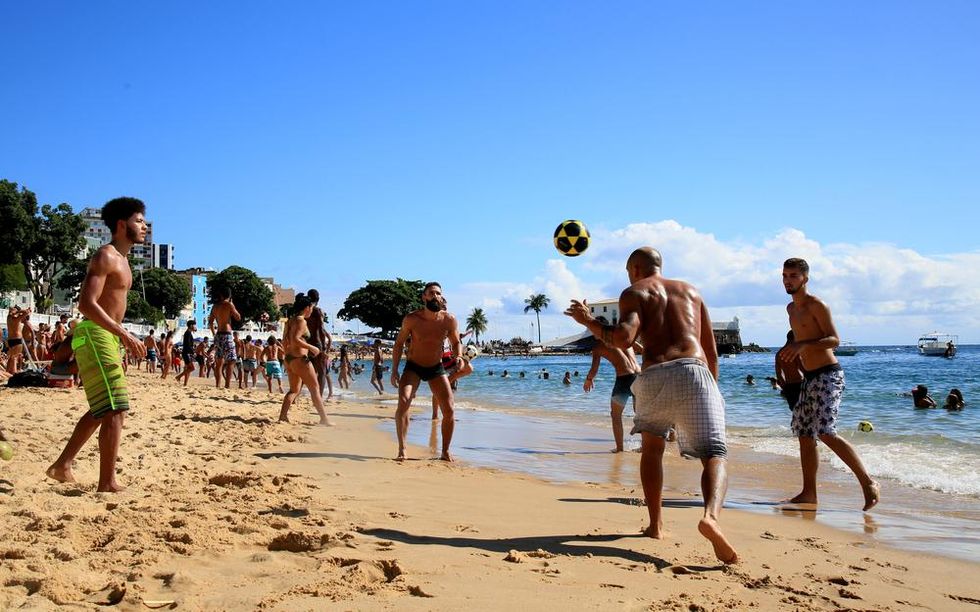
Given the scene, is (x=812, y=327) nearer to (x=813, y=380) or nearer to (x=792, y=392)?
(x=813, y=380)

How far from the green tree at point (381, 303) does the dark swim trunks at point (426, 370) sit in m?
86.9

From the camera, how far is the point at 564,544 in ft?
12.3

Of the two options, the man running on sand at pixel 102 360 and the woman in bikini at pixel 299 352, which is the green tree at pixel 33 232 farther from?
the man running on sand at pixel 102 360

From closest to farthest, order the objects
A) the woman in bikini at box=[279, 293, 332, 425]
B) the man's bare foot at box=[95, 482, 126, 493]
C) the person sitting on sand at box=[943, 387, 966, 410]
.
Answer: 1. the man's bare foot at box=[95, 482, 126, 493]
2. the woman in bikini at box=[279, 293, 332, 425]
3. the person sitting on sand at box=[943, 387, 966, 410]

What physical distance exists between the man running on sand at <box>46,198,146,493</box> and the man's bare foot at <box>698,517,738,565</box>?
3.20 meters

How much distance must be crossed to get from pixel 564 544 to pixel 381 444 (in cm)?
504

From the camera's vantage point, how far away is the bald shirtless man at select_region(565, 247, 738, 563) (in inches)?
143

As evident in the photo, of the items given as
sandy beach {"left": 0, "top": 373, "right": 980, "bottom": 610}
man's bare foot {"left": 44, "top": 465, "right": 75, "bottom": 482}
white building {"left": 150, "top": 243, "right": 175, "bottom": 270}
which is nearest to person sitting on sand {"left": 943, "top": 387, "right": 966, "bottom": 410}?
sandy beach {"left": 0, "top": 373, "right": 980, "bottom": 610}

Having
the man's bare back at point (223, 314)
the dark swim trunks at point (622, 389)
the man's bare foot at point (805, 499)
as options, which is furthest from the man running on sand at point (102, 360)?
the man's bare back at point (223, 314)

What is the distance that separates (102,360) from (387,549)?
2.14 m

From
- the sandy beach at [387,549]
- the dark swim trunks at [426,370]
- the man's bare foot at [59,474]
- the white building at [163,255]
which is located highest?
the white building at [163,255]

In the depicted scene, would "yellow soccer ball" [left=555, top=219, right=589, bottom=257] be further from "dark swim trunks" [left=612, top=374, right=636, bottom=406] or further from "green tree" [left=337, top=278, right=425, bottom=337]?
"green tree" [left=337, top=278, right=425, bottom=337]

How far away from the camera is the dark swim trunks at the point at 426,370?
275 inches

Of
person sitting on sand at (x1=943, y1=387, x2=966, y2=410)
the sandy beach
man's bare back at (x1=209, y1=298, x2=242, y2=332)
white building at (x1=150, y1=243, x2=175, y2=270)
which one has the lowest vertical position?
person sitting on sand at (x1=943, y1=387, x2=966, y2=410)
